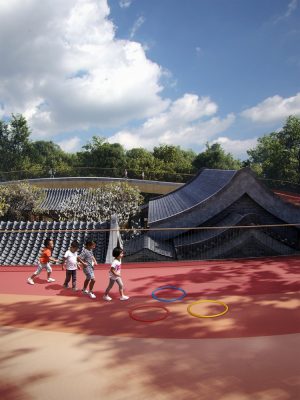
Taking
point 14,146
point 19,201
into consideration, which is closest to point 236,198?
point 19,201

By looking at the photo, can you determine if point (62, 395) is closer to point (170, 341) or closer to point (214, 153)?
point (170, 341)

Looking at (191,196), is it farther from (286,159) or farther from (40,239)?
(286,159)

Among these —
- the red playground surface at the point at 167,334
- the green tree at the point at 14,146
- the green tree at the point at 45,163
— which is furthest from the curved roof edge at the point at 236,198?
the green tree at the point at 14,146

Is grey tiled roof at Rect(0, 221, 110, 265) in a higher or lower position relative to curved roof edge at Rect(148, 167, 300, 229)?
lower

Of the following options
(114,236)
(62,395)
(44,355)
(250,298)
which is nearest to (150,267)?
(114,236)

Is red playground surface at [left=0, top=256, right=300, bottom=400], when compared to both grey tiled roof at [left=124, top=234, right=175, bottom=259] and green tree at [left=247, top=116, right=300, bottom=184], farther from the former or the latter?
green tree at [left=247, top=116, right=300, bottom=184]

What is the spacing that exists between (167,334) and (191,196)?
11534 millimetres

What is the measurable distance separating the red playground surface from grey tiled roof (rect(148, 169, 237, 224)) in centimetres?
455

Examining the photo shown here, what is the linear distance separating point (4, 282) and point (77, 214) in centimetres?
1642

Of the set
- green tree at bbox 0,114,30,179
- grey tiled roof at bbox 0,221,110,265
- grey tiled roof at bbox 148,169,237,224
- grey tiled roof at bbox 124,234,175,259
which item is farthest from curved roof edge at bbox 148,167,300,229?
green tree at bbox 0,114,30,179

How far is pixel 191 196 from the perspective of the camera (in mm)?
17625

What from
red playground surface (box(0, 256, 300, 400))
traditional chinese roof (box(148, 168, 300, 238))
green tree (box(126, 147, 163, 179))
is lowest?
red playground surface (box(0, 256, 300, 400))

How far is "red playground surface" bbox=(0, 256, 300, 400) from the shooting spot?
4.98 m

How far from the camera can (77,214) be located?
86.7 feet
